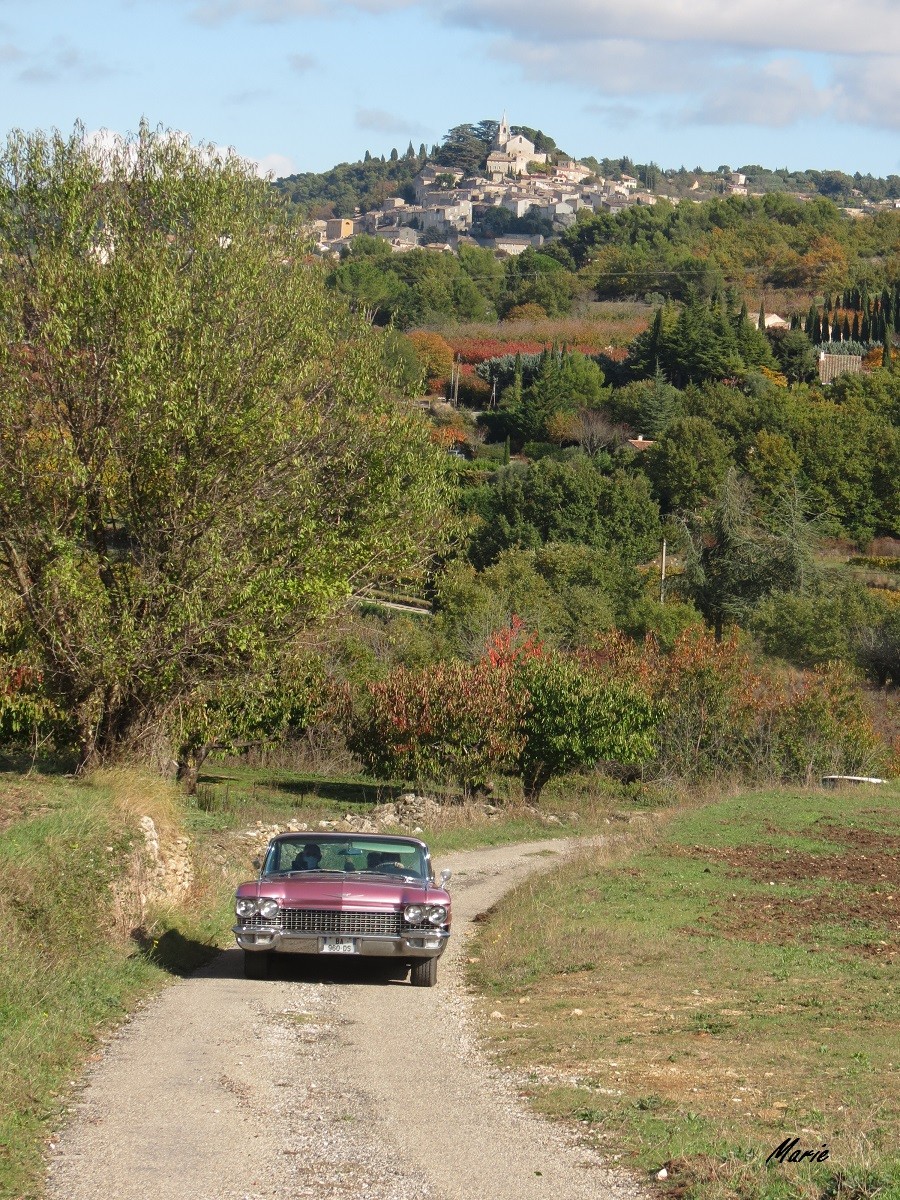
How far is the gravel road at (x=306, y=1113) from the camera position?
7.41 m

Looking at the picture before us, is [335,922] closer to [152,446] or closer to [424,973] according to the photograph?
[424,973]

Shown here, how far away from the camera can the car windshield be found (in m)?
14.6

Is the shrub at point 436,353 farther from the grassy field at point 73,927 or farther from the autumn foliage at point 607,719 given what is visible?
the grassy field at point 73,927

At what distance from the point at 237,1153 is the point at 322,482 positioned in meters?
17.3

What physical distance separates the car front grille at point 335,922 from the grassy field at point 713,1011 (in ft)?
3.82

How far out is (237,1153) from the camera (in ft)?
25.9

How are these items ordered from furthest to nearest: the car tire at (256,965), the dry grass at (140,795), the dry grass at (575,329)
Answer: the dry grass at (575,329) < the dry grass at (140,795) < the car tire at (256,965)

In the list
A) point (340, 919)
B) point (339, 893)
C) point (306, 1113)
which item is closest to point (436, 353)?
point (339, 893)

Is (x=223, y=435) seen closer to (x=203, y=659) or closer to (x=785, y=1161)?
(x=203, y=659)

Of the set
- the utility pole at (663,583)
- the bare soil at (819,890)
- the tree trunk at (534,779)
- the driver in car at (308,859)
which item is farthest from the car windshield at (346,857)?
the utility pole at (663,583)

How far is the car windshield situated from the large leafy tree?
706 centimetres

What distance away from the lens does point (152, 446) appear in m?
21.2

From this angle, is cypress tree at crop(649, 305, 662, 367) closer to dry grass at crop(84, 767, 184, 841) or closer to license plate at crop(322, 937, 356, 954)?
dry grass at crop(84, 767, 184, 841)

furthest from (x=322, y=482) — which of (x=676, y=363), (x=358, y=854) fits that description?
(x=676, y=363)
